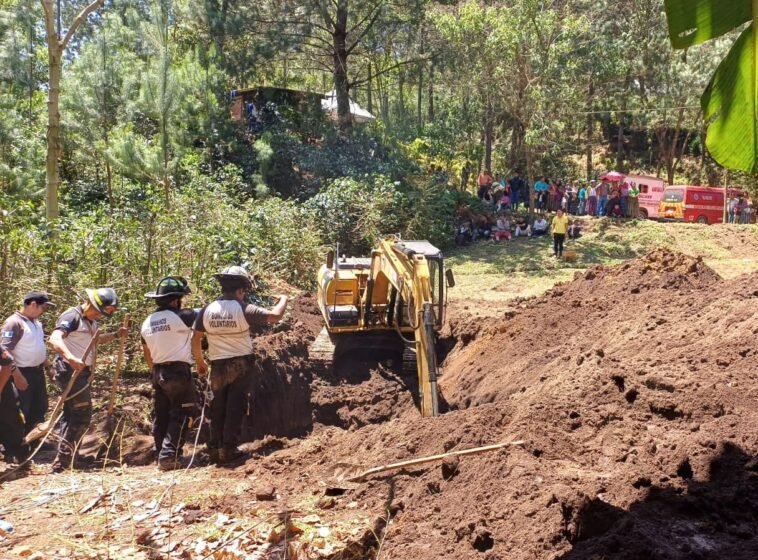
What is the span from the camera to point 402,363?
10844mm

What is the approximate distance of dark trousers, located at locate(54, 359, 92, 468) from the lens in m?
7.32

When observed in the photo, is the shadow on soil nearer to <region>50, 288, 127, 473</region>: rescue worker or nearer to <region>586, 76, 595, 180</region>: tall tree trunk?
<region>50, 288, 127, 473</region>: rescue worker

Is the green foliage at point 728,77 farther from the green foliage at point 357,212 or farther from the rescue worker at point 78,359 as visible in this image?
the green foliage at point 357,212

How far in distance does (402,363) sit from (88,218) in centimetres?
487

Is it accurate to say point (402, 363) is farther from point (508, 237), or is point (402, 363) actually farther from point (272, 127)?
point (272, 127)

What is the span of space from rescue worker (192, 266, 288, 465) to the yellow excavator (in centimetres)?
210

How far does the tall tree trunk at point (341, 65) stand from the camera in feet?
87.0

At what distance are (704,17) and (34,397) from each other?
7448 mm

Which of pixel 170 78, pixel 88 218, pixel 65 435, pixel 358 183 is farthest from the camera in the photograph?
pixel 358 183

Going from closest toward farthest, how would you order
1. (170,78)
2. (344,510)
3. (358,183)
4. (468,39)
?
(344,510)
(170,78)
(358,183)
(468,39)

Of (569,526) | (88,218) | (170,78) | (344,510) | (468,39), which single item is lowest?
(344,510)

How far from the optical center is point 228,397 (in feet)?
24.6

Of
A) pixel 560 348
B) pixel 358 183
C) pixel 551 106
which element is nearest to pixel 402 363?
pixel 560 348

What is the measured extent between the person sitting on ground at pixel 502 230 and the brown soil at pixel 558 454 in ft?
49.6
